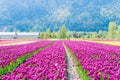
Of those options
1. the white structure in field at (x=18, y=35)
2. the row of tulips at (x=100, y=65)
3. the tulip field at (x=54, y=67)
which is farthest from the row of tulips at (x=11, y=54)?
the white structure in field at (x=18, y=35)

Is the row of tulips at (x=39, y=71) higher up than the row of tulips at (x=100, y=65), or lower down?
higher up

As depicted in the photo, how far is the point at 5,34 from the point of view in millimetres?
141375

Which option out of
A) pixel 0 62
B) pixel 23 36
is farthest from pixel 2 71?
pixel 23 36

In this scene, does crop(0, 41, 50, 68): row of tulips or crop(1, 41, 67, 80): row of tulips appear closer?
crop(1, 41, 67, 80): row of tulips

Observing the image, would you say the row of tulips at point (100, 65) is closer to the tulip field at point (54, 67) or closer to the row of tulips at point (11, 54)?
the tulip field at point (54, 67)

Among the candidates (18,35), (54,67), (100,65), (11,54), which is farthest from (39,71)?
(18,35)

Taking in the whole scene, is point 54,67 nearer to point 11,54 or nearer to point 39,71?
point 39,71

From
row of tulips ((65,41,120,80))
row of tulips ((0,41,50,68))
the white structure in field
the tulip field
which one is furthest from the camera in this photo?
the white structure in field

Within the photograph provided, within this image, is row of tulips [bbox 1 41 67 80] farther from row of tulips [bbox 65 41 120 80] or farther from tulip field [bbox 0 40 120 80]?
row of tulips [bbox 65 41 120 80]

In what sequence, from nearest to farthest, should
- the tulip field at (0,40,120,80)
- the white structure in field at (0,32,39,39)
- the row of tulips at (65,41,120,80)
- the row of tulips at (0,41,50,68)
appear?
the tulip field at (0,40,120,80) → the row of tulips at (65,41,120,80) → the row of tulips at (0,41,50,68) → the white structure in field at (0,32,39,39)

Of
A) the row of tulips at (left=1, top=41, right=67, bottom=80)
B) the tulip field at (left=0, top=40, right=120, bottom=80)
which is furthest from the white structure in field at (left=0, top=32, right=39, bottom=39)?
the row of tulips at (left=1, top=41, right=67, bottom=80)

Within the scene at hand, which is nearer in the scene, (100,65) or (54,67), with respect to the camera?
(54,67)

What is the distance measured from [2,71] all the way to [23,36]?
13489cm

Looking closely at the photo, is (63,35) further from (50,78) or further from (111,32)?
(50,78)
